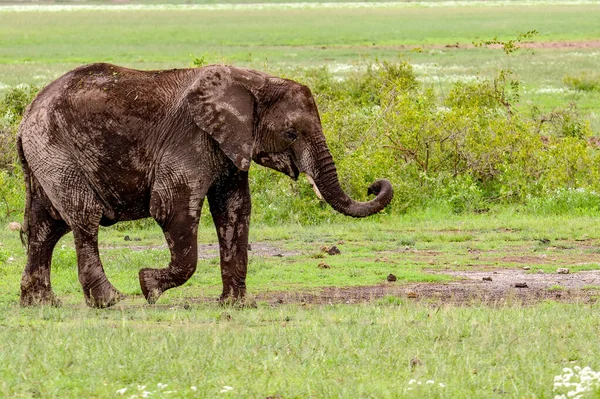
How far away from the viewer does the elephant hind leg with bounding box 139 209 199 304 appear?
11039 millimetres

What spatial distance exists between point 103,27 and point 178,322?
84.3m

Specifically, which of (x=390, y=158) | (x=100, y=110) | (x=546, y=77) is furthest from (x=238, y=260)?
(x=546, y=77)

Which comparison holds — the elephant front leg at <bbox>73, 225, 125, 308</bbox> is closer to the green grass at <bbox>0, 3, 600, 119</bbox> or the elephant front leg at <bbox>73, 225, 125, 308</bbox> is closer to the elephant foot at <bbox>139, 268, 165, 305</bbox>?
the elephant foot at <bbox>139, 268, 165, 305</bbox>

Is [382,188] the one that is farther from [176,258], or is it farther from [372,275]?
[176,258]

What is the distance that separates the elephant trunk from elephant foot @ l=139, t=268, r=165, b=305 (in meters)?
1.77

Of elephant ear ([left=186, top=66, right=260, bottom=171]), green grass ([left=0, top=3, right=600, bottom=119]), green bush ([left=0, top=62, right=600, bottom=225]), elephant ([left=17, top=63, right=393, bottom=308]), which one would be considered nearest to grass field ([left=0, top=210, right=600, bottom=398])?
elephant ([left=17, top=63, right=393, bottom=308])

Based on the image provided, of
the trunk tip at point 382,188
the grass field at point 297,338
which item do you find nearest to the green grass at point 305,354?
the grass field at point 297,338

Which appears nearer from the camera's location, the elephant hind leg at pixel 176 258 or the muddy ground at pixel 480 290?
the elephant hind leg at pixel 176 258

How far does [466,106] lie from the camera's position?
2158cm

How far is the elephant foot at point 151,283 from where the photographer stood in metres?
11.0

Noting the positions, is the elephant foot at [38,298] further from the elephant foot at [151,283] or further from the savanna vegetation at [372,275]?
the elephant foot at [151,283]

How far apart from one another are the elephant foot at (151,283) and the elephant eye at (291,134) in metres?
1.79

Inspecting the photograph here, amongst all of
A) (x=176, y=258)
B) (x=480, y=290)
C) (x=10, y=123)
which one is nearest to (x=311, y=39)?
(x=10, y=123)

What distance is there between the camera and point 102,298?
1127cm
